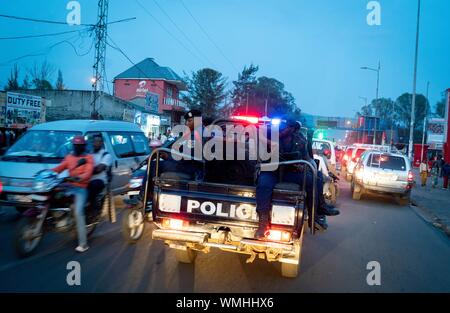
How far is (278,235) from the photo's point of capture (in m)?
4.44

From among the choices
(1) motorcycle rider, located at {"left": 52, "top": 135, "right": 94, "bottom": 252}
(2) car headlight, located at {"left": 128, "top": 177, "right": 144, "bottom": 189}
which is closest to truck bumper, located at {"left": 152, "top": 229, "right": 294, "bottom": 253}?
(1) motorcycle rider, located at {"left": 52, "top": 135, "right": 94, "bottom": 252}

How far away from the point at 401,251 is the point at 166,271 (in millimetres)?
4392

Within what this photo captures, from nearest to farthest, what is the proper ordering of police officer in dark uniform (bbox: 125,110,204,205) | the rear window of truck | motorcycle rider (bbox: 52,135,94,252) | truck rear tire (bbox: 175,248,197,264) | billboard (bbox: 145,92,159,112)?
1. police officer in dark uniform (bbox: 125,110,204,205)
2. truck rear tire (bbox: 175,248,197,264)
3. motorcycle rider (bbox: 52,135,94,252)
4. the rear window of truck
5. billboard (bbox: 145,92,159,112)

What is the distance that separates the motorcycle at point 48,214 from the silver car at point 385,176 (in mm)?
9523

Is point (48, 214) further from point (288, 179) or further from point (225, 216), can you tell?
point (288, 179)

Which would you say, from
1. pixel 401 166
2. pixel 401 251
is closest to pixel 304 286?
pixel 401 251

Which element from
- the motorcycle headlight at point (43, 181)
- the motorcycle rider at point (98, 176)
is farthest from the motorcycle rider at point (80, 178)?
the motorcycle headlight at point (43, 181)

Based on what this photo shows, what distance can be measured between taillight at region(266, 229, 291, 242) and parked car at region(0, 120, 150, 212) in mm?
4436

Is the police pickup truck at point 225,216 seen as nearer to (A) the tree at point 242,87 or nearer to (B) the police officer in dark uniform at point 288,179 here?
(B) the police officer in dark uniform at point 288,179

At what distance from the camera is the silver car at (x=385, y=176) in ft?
42.2

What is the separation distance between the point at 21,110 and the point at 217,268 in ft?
57.4

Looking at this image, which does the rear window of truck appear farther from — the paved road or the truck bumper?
the truck bumper

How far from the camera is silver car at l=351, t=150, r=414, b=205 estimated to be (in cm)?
1285
